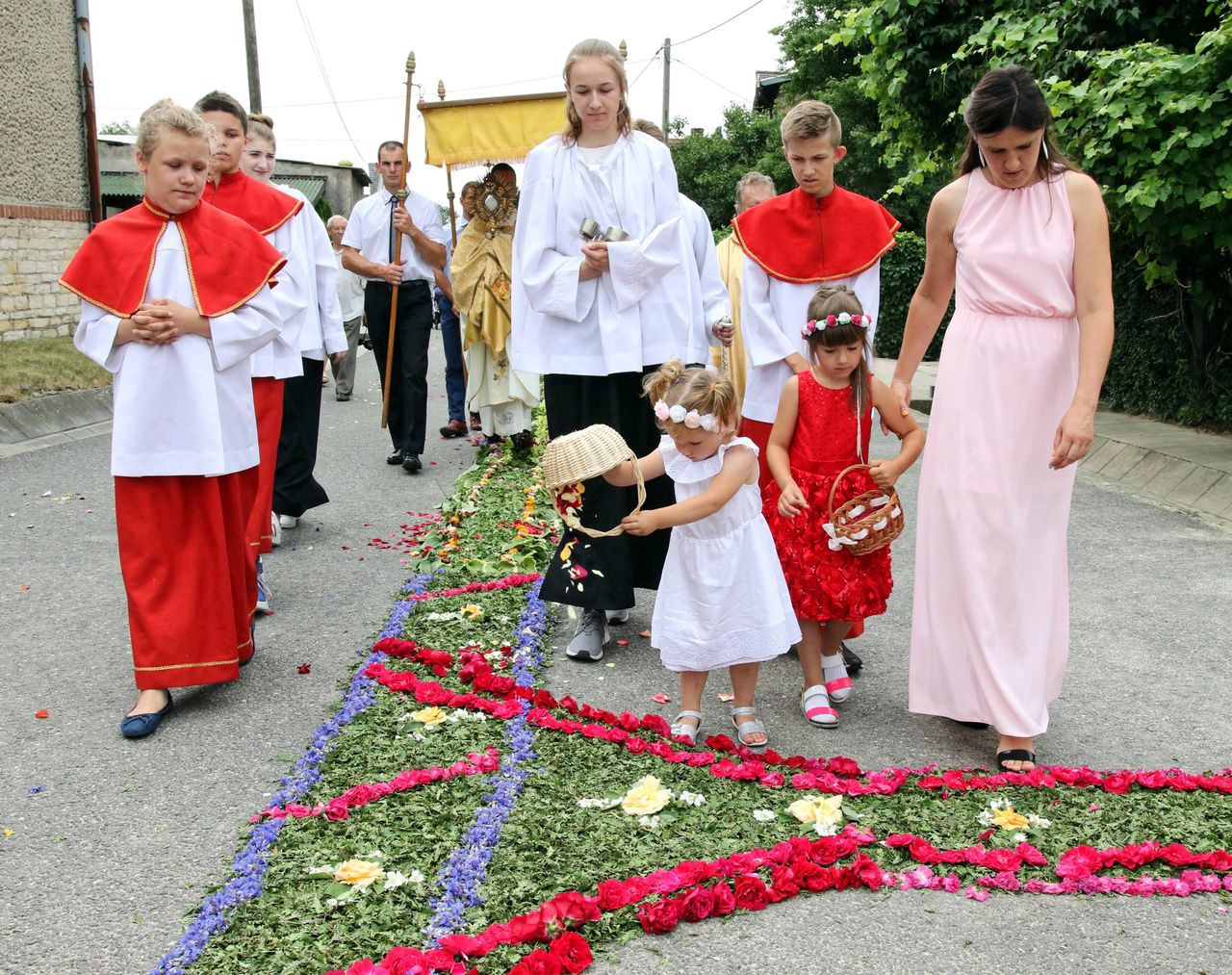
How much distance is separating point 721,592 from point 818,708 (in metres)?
0.67

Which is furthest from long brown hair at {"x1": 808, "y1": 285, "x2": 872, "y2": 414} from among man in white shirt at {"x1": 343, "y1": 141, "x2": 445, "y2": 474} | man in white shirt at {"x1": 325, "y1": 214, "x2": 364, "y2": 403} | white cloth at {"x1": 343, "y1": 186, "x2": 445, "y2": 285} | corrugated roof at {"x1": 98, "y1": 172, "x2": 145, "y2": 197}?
corrugated roof at {"x1": 98, "y1": 172, "x2": 145, "y2": 197}

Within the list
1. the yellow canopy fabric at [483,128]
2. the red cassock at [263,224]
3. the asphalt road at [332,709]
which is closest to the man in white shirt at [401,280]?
the yellow canopy fabric at [483,128]

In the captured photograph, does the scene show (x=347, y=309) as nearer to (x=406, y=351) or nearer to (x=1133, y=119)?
(x=406, y=351)

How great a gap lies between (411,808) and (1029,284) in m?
2.53

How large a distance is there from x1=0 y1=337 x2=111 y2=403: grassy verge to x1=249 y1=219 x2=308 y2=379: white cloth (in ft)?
17.7

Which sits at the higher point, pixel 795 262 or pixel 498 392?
pixel 795 262

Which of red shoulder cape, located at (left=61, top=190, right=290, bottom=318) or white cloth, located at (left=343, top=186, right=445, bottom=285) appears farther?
white cloth, located at (left=343, top=186, right=445, bottom=285)

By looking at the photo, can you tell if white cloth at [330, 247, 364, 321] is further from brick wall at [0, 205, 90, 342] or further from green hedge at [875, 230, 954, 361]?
green hedge at [875, 230, 954, 361]

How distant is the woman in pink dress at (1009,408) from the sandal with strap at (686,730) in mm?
784

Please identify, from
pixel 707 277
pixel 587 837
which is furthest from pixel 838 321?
pixel 587 837

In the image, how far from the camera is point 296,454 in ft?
24.7

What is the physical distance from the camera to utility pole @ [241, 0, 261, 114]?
2588 centimetres

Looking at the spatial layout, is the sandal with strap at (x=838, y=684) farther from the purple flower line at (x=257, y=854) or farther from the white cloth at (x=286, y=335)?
the white cloth at (x=286, y=335)

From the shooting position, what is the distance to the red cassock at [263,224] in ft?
20.6
